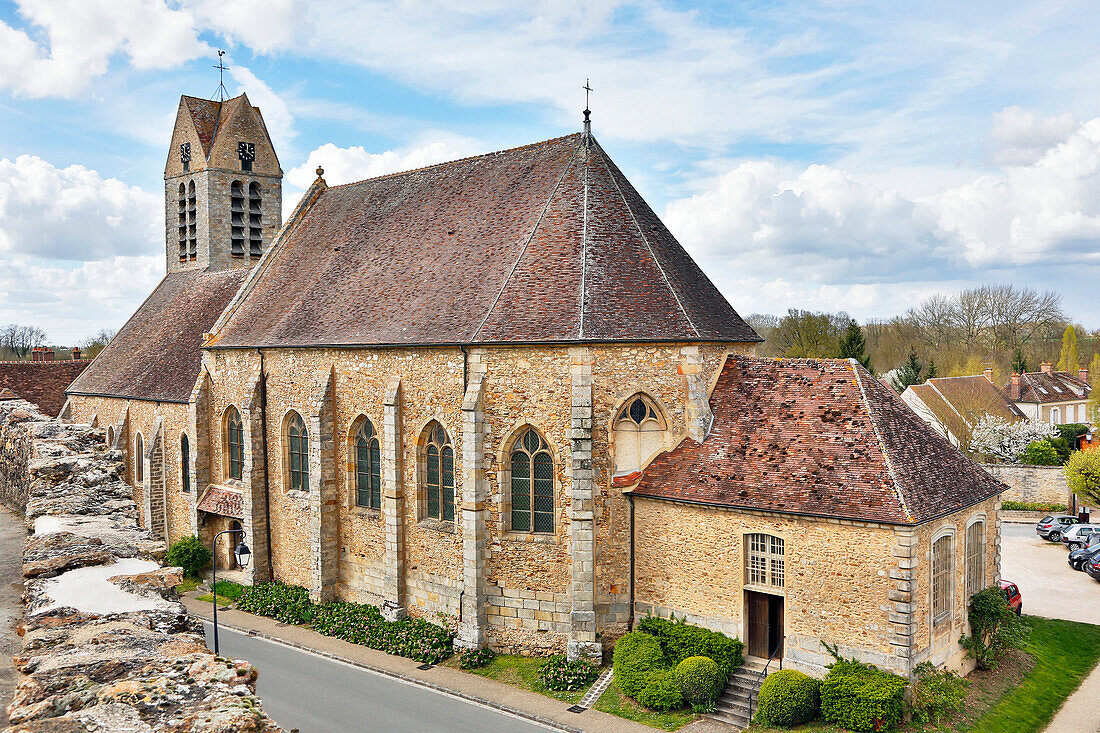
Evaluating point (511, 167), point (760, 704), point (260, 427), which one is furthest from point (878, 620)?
point (260, 427)

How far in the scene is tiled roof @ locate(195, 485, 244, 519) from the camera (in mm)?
27219

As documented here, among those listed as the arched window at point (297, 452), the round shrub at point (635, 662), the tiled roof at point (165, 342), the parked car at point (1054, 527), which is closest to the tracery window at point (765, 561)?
the round shrub at point (635, 662)

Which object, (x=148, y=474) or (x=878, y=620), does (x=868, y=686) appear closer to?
(x=878, y=620)

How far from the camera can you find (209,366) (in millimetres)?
28797

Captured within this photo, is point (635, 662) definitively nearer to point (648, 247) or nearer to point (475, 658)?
point (475, 658)

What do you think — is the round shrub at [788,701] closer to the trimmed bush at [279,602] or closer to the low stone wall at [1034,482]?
the trimmed bush at [279,602]

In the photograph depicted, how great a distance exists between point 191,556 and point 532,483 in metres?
16.2

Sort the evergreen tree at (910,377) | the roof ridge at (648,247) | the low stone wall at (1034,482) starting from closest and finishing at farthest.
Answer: the roof ridge at (648,247)
the low stone wall at (1034,482)
the evergreen tree at (910,377)

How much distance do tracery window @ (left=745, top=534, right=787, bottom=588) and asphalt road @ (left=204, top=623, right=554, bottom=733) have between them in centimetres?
589

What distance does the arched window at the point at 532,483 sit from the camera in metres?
19.8

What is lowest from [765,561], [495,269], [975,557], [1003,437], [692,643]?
[692,643]

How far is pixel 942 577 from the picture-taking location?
17.3 meters

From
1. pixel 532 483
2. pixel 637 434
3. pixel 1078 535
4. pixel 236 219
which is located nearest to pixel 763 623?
pixel 637 434

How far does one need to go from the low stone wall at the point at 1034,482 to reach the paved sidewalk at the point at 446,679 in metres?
32.6
